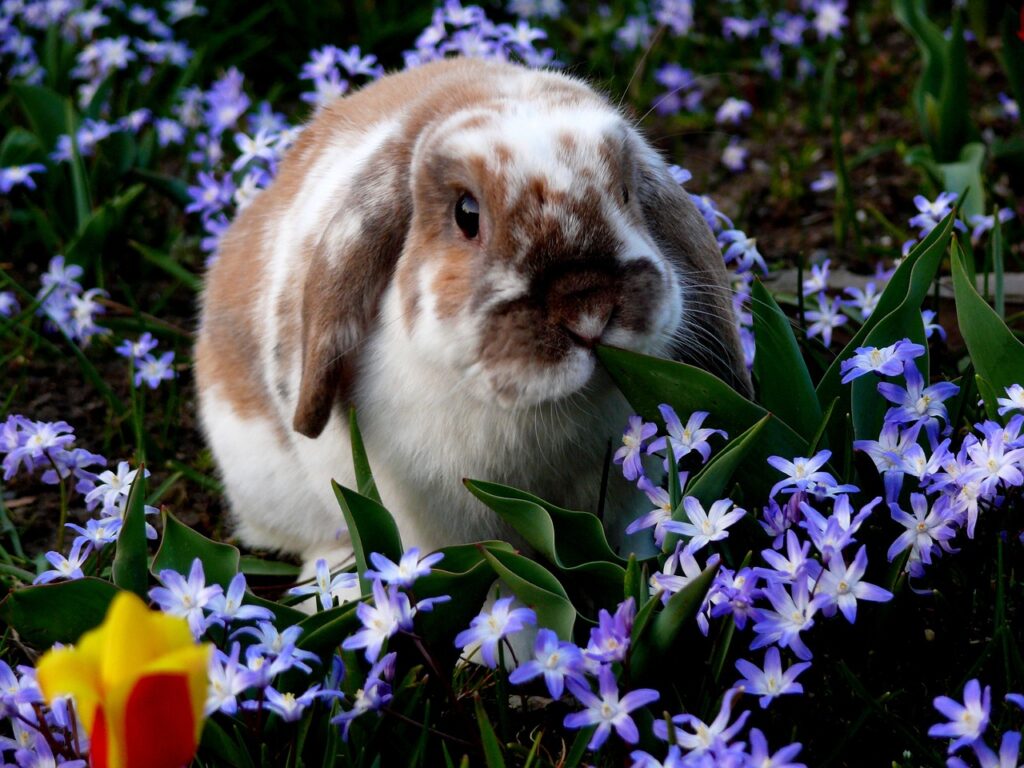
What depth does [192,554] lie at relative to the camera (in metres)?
2.48

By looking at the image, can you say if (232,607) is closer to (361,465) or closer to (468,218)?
(361,465)

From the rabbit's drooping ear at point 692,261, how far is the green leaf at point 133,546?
119 centimetres

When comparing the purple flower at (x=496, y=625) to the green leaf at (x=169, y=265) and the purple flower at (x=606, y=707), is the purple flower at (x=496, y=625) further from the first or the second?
the green leaf at (x=169, y=265)

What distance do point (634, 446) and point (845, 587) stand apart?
561 millimetres

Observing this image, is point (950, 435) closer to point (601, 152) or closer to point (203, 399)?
point (601, 152)

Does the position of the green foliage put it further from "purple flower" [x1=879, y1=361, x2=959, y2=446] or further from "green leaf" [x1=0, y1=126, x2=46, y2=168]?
"green leaf" [x1=0, y1=126, x2=46, y2=168]

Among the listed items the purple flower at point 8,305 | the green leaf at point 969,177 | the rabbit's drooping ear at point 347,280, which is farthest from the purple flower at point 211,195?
the green leaf at point 969,177

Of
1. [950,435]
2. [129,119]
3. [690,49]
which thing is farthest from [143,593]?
[690,49]

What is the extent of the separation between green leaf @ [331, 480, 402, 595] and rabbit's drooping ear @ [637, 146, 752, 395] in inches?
31.9

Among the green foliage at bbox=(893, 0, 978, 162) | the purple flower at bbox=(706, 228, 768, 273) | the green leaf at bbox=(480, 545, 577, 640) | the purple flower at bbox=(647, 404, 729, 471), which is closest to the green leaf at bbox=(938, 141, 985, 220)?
the green foliage at bbox=(893, 0, 978, 162)

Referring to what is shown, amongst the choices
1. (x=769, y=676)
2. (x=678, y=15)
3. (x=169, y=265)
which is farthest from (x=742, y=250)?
(x=678, y=15)

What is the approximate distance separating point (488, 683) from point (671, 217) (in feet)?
3.59

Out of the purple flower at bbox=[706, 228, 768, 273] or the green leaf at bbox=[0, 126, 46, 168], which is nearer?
the purple flower at bbox=[706, 228, 768, 273]

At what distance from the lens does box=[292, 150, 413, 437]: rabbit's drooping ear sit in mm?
2711
